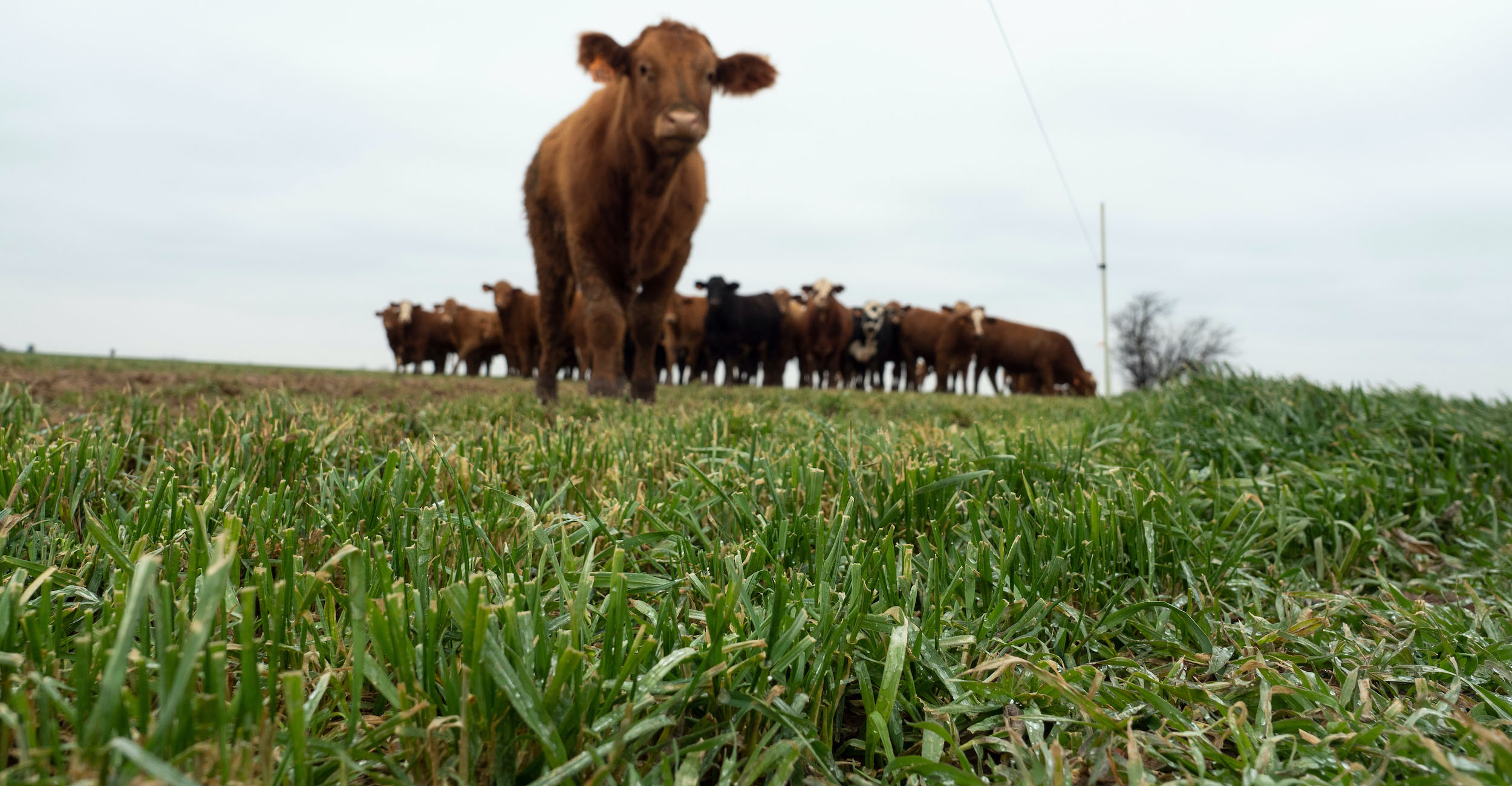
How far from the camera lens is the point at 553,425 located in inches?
143

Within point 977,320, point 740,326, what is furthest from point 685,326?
point 977,320

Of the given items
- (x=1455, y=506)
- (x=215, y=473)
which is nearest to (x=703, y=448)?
(x=215, y=473)

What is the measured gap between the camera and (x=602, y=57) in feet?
17.0

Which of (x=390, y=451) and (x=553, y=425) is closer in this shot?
(x=390, y=451)

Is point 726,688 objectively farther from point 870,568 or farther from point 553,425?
point 553,425

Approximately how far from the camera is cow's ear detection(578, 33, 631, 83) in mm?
5049

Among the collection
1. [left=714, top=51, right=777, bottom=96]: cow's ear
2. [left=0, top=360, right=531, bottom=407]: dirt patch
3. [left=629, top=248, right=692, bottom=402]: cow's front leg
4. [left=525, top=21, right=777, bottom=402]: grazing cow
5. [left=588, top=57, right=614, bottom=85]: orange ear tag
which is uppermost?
[left=714, top=51, right=777, bottom=96]: cow's ear

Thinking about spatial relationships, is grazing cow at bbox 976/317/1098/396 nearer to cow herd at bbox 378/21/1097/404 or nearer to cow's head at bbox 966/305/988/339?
cow's head at bbox 966/305/988/339

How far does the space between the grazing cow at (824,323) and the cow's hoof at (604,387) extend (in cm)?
1768

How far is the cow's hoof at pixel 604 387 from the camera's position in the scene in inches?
209

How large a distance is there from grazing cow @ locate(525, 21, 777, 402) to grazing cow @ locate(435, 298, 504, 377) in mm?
25105

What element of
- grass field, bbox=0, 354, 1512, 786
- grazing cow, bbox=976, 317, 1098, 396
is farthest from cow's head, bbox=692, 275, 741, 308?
grass field, bbox=0, 354, 1512, 786

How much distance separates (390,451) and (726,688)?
104cm

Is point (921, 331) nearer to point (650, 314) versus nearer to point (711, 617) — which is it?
point (650, 314)
